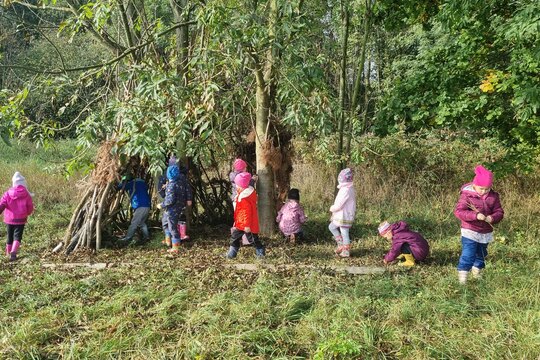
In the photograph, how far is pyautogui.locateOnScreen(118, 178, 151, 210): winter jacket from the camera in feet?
25.3

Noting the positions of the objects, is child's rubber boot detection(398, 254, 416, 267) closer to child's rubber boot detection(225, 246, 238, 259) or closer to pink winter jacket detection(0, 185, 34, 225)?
child's rubber boot detection(225, 246, 238, 259)

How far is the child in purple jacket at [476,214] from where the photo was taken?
521cm

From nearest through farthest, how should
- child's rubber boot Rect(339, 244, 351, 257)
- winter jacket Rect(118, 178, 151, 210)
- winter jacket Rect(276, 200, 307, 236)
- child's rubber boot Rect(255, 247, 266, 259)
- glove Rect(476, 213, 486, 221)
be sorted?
glove Rect(476, 213, 486, 221), child's rubber boot Rect(255, 247, 266, 259), child's rubber boot Rect(339, 244, 351, 257), winter jacket Rect(276, 200, 307, 236), winter jacket Rect(118, 178, 151, 210)

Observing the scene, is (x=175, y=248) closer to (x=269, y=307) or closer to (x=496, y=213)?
(x=269, y=307)

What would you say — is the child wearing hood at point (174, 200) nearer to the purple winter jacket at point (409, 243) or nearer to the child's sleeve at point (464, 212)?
the purple winter jacket at point (409, 243)

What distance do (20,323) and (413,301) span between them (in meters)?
3.65

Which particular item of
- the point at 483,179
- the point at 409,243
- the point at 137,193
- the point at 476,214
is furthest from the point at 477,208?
the point at 137,193

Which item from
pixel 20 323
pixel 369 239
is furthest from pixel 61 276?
pixel 369 239

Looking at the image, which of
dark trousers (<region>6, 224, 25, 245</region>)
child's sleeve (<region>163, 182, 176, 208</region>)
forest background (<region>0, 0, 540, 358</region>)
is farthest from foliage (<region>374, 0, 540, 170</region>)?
dark trousers (<region>6, 224, 25, 245</region>)

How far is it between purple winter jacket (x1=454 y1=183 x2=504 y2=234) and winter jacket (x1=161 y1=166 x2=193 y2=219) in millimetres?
4084

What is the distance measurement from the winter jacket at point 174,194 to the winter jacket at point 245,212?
1301 millimetres

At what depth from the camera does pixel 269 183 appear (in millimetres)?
7602

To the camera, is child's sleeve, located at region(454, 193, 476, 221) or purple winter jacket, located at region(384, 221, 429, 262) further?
purple winter jacket, located at region(384, 221, 429, 262)

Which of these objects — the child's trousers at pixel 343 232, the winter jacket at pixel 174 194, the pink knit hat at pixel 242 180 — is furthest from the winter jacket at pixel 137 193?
the child's trousers at pixel 343 232
